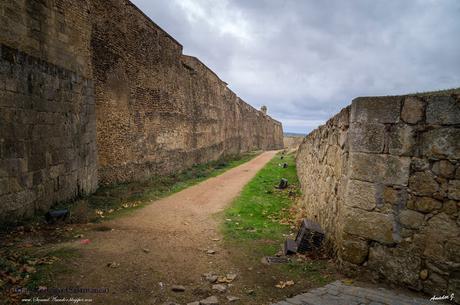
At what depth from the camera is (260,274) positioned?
16.3 ft

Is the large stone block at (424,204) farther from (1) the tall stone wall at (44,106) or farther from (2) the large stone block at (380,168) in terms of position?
(1) the tall stone wall at (44,106)

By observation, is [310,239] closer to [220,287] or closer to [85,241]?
[220,287]

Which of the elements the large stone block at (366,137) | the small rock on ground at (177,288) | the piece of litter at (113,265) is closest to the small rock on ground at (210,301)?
the small rock on ground at (177,288)

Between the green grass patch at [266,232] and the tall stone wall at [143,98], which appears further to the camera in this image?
the tall stone wall at [143,98]

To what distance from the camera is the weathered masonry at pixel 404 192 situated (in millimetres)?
3869

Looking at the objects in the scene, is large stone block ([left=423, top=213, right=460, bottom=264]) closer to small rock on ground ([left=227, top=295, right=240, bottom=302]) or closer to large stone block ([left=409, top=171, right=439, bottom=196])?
large stone block ([left=409, top=171, right=439, bottom=196])

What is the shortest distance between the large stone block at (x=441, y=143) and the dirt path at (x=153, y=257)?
10.8ft

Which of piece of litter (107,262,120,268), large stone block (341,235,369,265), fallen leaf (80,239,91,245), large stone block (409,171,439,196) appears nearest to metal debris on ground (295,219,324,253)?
large stone block (341,235,369,265)

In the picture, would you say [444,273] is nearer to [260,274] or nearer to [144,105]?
[260,274]

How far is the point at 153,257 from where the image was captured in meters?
5.51

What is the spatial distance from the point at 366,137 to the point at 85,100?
838 cm

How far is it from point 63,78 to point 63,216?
3.74 m

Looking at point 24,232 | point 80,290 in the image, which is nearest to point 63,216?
point 24,232

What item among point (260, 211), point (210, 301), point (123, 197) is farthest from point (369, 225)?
point (123, 197)
